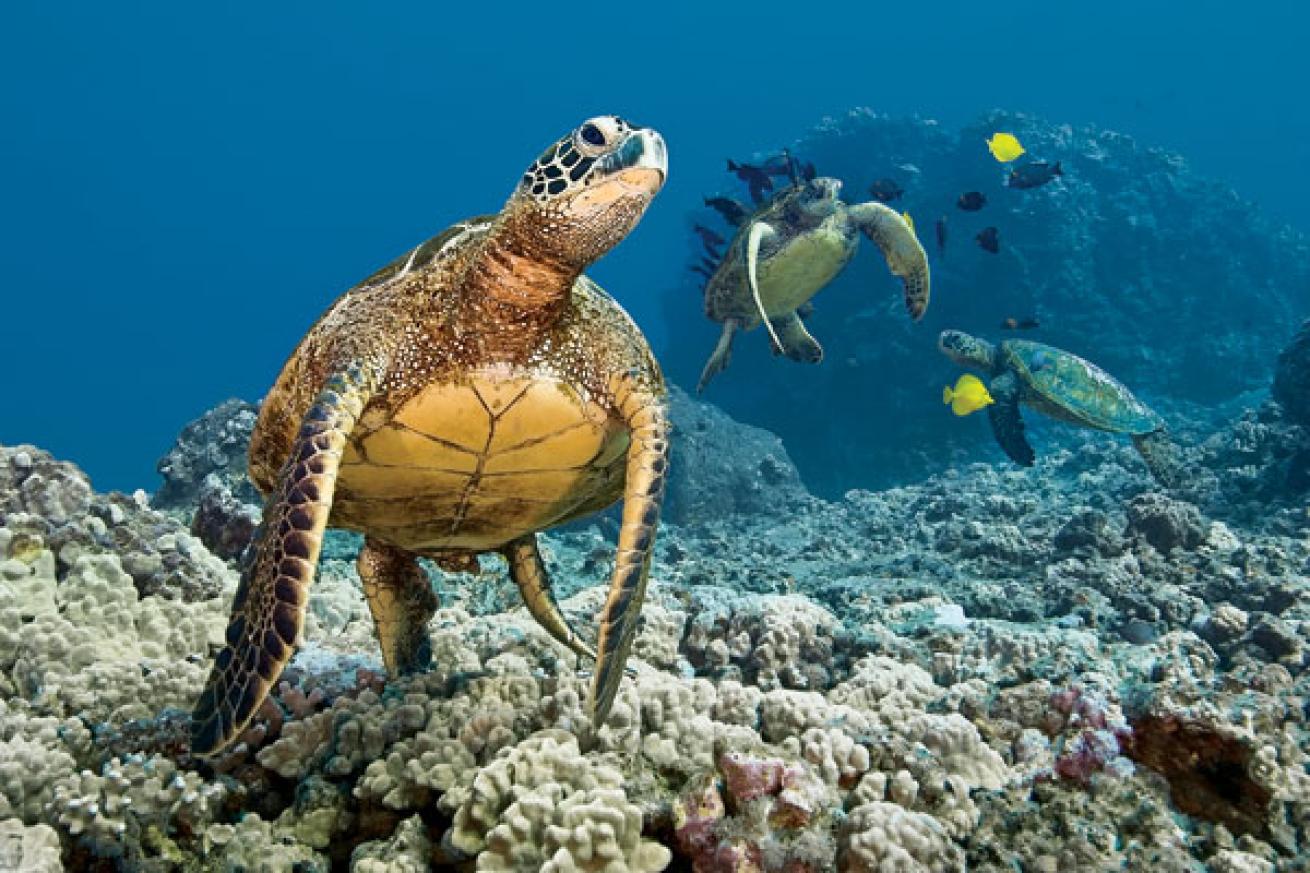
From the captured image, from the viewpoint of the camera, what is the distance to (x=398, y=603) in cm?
344

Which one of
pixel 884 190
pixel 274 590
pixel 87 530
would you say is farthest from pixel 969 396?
pixel 87 530

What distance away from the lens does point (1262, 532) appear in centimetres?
725

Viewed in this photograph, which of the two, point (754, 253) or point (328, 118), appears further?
point (328, 118)

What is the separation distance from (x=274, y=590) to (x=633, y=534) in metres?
1.10

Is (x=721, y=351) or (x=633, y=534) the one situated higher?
(x=721, y=351)

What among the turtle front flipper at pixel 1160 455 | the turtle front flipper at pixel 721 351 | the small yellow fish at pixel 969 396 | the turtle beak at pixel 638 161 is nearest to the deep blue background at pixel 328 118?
the turtle front flipper at pixel 721 351

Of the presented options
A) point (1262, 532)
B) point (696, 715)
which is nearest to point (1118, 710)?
point (696, 715)

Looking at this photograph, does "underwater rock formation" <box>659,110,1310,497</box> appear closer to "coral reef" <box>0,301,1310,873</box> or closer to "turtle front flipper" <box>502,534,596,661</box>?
"coral reef" <box>0,301,1310,873</box>

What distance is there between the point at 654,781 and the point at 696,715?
46 cm

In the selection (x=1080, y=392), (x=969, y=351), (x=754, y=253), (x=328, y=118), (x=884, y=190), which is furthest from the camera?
(x=328, y=118)

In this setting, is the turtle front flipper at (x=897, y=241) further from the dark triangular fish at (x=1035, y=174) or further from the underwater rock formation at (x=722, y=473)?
the underwater rock formation at (x=722, y=473)

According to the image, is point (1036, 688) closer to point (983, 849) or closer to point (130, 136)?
point (983, 849)

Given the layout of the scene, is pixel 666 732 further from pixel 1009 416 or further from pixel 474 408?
pixel 1009 416

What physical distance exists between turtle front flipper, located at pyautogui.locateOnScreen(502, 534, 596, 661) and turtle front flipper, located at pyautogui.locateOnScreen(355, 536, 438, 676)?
449mm
